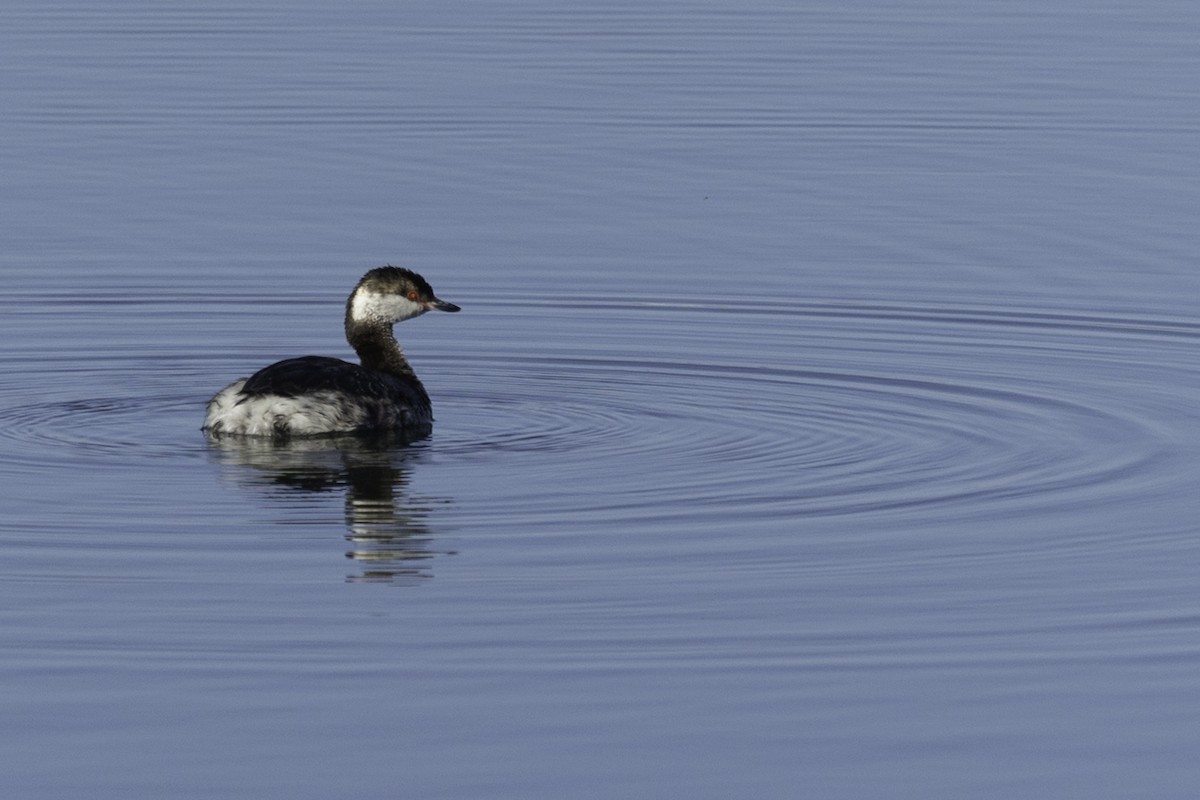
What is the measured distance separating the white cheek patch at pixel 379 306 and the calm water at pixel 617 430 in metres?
0.60

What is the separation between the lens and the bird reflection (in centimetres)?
1137

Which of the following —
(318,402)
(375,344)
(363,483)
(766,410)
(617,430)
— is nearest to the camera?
(363,483)

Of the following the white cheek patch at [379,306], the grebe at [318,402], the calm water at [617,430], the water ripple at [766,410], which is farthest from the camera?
the white cheek patch at [379,306]

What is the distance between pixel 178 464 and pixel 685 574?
3371mm

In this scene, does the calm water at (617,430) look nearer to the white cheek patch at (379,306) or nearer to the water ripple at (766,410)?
the water ripple at (766,410)

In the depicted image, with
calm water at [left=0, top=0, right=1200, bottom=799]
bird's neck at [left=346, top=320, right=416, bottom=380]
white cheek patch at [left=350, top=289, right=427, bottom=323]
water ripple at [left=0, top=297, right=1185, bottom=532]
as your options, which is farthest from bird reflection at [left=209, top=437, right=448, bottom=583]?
white cheek patch at [left=350, top=289, right=427, bottom=323]

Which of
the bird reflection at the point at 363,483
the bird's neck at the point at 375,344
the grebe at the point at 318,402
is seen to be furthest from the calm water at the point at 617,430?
the bird's neck at the point at 375,344

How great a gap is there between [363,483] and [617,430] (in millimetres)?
1675

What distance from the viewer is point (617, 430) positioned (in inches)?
557

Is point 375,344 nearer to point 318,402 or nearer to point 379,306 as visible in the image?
point 379,306

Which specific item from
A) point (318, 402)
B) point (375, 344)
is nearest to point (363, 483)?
point (318, 402)

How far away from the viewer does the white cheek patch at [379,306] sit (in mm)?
15812

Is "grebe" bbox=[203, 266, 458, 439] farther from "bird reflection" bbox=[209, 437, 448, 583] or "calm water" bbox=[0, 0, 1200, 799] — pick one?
"calm water" bbox=[0, 0, 1200, 799]

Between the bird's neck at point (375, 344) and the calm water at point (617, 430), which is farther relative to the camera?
the bird's neck at point (375, 344)
